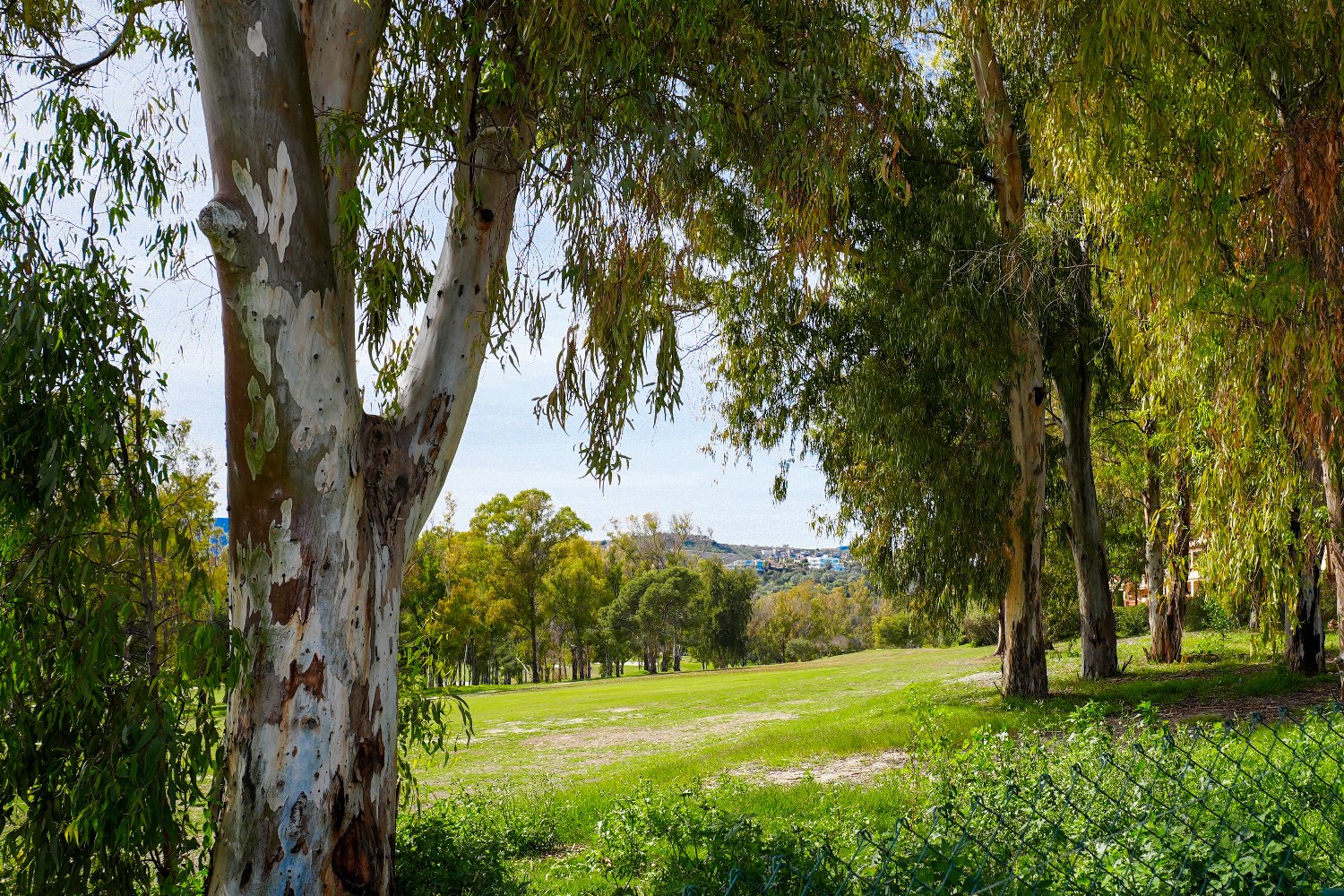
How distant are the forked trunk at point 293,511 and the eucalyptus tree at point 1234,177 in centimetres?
511

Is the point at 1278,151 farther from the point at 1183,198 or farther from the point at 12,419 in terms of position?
the point at 12,419

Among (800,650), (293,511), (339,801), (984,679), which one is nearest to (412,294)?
(293,511)

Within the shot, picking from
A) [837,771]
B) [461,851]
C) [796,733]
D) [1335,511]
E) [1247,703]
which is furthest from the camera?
[796,733]

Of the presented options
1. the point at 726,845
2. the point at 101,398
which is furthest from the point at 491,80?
the point at 726,845

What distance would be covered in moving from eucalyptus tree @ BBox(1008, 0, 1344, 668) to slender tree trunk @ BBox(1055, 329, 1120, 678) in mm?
7979

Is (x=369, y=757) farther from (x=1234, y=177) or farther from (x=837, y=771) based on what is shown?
(x=1234, y=177)

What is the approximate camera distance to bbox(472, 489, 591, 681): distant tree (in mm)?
40438

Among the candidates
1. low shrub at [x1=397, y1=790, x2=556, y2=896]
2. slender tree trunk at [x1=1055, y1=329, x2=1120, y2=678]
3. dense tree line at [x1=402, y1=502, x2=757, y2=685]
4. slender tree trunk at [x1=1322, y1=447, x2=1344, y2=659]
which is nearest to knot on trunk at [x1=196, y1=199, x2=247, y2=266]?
low shrub at [x1=397, y1=790, x2=556, y2=896]

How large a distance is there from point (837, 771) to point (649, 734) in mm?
6990

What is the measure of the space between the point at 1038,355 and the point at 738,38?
8.52m

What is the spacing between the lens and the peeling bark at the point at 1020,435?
489 inches

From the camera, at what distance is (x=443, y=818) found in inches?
237

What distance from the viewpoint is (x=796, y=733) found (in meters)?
13.1

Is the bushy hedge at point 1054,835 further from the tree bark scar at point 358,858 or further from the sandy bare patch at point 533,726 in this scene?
the sandy bare patch at point 533,726
